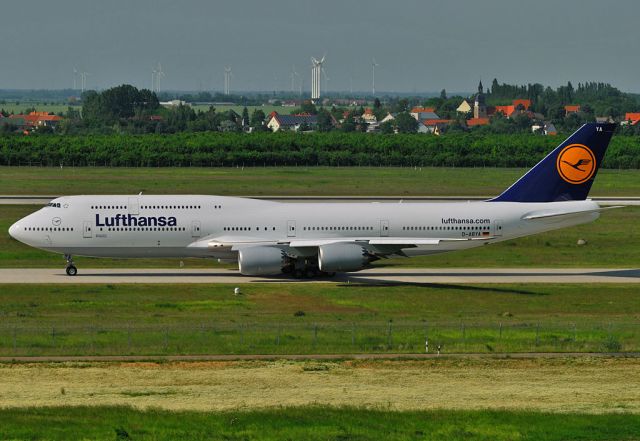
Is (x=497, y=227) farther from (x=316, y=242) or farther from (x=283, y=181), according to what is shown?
(x=283, y=181)

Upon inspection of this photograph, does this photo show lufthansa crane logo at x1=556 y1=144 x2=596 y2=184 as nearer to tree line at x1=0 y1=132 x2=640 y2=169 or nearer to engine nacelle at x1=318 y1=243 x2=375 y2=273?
engine nacelle at x1=318 y1=243 x2=375 y2=273

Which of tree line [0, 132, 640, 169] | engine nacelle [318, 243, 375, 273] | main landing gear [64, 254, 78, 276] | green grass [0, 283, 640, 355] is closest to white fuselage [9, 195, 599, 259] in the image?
main landing gear [64, 254, 78, 276]

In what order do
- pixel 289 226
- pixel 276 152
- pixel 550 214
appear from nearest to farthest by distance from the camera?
pixel 289 226
pixel 550 214
pixel 276 152

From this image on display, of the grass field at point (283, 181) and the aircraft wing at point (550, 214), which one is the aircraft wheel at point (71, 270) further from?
the grass field at point (283, 181)

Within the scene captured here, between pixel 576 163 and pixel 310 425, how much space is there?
4076 cm

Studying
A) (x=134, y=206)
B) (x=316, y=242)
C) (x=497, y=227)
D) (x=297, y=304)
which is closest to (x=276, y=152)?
(x=497, y=227)

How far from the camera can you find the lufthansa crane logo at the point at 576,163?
74438mm

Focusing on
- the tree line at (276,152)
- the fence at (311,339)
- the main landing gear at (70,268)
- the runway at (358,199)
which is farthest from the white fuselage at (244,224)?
the tree line at (276,152)

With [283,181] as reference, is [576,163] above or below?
above

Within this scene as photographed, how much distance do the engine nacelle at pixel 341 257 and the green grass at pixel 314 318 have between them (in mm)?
1149

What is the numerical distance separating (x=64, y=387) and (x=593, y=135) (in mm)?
43093

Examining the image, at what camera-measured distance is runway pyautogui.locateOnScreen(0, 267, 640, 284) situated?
70562mm

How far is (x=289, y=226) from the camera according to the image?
2830 inches

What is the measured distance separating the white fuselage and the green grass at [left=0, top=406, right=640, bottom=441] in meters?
30.4
